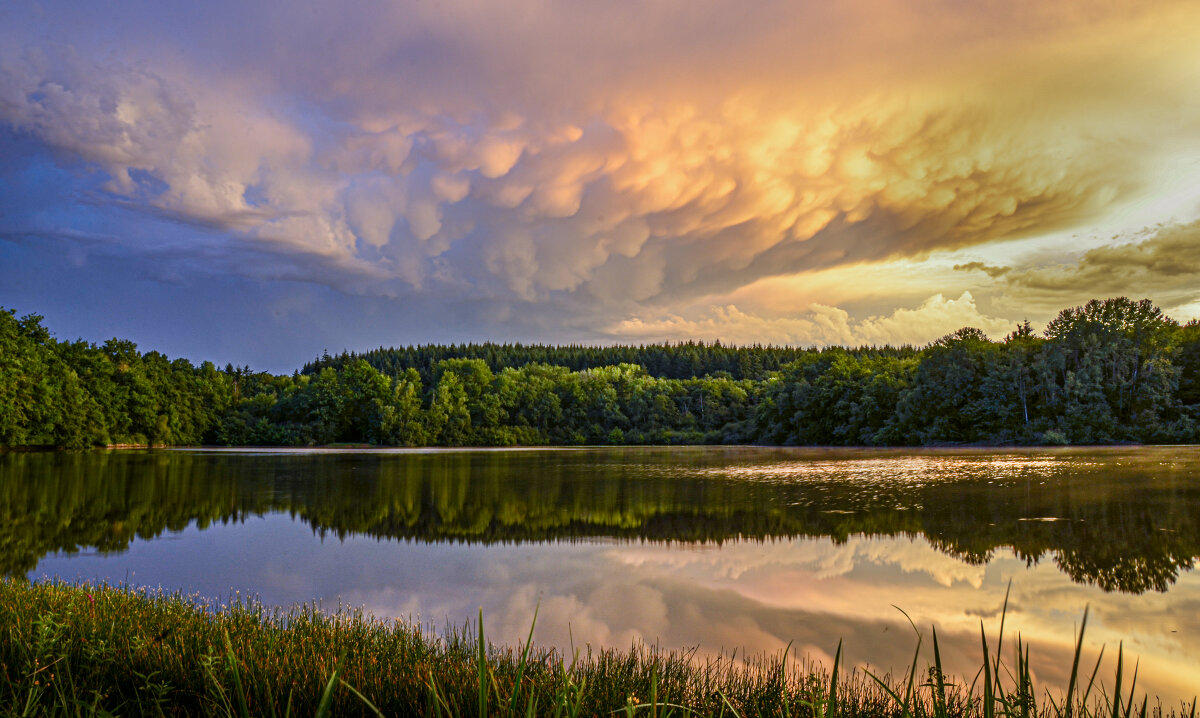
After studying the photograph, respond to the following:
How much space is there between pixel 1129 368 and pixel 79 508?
245 feet

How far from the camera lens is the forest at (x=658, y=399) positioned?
62.9 metres

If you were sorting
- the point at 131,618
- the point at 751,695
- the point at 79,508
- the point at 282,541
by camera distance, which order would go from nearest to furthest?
the point at 751,695 < the point at 131,618 < the point at 282,541 < the point at 79,508

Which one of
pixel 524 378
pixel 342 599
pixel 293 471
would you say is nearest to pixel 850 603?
pixel 342 599

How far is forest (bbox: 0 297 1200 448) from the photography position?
62.9 m

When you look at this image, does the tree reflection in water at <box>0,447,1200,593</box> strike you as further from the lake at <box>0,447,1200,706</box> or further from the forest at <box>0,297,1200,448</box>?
the forest at <box>0,297,1200,448</box>

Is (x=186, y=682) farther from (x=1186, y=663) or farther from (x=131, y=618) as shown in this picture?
(x=1186, y=663)

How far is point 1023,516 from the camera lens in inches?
810

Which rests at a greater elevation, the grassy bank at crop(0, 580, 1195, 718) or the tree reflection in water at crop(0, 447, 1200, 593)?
the grassy bank at crop(0, 580, 1195, 718)

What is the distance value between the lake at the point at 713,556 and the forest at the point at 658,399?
3498cm

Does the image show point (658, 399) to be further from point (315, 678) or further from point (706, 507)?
point (315, 678)

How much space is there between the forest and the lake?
115 ft

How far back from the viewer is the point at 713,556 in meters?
16.6

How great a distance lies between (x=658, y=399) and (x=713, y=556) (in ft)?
334

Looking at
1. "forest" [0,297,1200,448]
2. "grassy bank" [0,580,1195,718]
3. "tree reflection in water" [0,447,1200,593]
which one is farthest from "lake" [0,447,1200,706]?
"forest" [0,297,1200,448]
